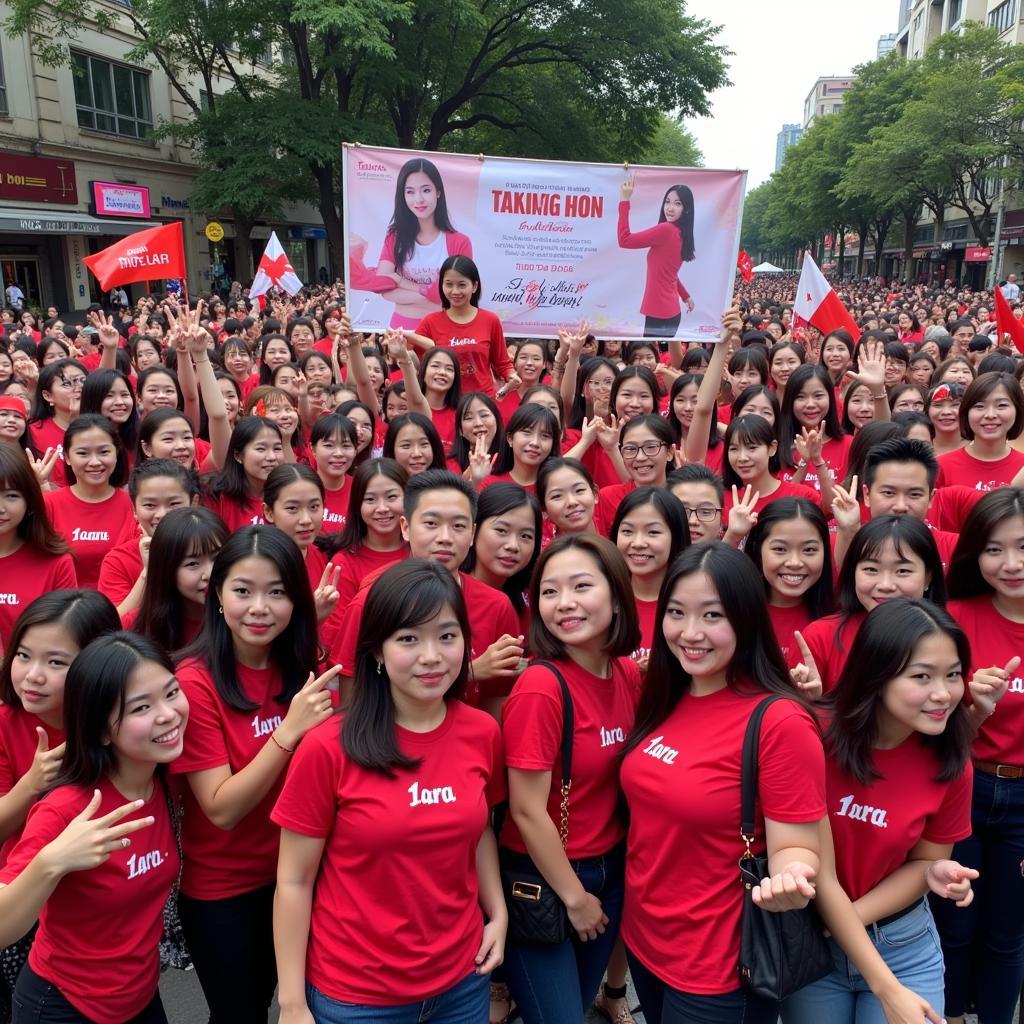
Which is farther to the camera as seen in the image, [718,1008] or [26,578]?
[26,578]

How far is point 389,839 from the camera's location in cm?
201

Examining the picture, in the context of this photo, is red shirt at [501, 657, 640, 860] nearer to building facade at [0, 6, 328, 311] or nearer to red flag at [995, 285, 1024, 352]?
red flag at [995, 285, 1024, 352]

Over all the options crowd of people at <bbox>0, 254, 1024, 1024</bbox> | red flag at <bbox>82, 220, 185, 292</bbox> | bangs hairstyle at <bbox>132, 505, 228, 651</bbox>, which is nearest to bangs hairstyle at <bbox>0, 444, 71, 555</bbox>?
crowd of people at <bbox>0, 254, 1024, 1024</bbox>

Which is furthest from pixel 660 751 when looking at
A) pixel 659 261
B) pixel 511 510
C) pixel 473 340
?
pixel 659 261

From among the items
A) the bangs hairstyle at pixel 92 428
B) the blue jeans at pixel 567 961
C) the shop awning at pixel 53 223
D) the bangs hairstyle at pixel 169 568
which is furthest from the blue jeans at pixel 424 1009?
the shop awning at pixel 53 223

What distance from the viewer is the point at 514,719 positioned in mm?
2264

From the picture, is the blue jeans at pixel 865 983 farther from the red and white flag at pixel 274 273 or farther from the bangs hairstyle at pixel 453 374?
the red and white flag at pixel 274 273

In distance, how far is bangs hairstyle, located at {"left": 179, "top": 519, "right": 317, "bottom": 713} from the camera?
2.44m

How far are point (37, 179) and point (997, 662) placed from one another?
23.8 m

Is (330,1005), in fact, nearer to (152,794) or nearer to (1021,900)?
(152,794)

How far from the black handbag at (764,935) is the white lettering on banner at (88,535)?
3.16m

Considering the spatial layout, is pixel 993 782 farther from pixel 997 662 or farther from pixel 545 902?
pixel 545 902

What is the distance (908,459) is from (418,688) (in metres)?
2.29

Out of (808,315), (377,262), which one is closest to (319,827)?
(377,262)
